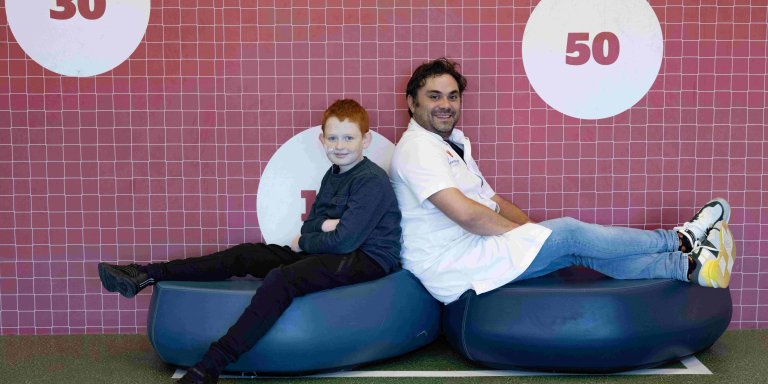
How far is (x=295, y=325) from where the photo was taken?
282cm

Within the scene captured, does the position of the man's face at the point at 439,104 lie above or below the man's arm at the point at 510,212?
above

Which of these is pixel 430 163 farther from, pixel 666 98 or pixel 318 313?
pixel 666 98

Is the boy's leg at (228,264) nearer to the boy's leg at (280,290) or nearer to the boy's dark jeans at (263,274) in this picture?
the boy's dark jeans at (263,274)

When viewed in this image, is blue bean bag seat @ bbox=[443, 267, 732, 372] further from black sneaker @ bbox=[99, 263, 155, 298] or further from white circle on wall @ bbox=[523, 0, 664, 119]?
black sneaker @ bbox=[99, 263, 155, 298]

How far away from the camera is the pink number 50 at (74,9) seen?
3422 mm

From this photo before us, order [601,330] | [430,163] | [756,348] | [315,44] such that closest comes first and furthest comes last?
[601,330]
[430,163]
[756,348]
[315,44]

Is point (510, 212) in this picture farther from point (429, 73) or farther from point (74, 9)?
point (74, 9)

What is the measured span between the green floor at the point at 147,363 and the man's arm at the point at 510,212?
622mm

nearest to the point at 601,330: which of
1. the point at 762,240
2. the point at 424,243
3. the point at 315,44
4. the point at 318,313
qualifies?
the point at 424,243

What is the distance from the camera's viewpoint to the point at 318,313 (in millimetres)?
2852

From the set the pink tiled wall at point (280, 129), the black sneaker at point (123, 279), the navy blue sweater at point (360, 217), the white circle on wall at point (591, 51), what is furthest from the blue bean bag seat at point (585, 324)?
the black sneaker at point (123, 279)

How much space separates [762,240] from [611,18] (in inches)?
49.0

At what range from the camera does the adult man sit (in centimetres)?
297

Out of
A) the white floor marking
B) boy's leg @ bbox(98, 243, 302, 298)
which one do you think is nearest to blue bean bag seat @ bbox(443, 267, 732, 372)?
the white floor marking
